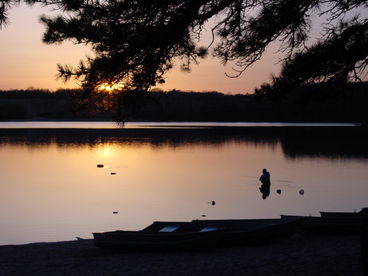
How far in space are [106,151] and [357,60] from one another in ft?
197

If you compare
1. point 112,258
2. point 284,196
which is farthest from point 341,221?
point 284,196

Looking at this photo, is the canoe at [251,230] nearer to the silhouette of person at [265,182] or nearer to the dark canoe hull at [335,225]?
the dark canoe hull at [335,225]

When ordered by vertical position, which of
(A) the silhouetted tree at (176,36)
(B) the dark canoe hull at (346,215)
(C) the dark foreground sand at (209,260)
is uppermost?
(A) the silhouetted tree at (176,36)

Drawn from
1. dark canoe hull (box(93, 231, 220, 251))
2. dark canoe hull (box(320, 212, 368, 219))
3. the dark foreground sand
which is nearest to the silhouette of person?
dark canoe hull (box(320, 212, 368, 219))

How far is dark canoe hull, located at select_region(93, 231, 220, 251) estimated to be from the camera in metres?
14.0

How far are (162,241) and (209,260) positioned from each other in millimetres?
1705

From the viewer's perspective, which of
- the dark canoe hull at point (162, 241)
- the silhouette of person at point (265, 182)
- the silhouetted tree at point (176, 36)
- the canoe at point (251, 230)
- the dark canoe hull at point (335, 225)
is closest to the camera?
the silhouetted tree at point (176, 36)

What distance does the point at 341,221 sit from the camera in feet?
53.2

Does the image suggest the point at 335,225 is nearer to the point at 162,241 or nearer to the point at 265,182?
the point at 162,241

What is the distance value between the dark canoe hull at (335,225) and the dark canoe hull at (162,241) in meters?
3.54

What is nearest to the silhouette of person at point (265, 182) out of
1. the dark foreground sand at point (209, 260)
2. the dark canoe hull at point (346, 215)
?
the dark canoe hull at point (346, 215)

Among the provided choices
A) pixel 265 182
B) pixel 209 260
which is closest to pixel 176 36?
pixel 209 260

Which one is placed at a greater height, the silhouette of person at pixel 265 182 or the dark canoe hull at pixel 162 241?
the dark canoe hull at pixel 162 241

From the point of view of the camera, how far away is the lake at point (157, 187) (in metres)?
24.7
